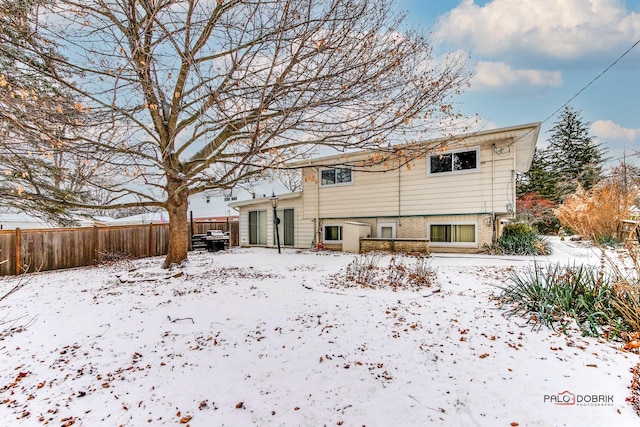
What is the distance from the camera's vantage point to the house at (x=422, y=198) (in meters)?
9.47

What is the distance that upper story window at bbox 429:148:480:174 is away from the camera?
9984 mm

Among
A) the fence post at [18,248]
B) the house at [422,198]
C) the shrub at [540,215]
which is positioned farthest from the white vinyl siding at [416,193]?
the shrub at [540,215]

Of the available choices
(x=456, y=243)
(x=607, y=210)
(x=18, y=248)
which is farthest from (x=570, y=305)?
(x=18, y=248)

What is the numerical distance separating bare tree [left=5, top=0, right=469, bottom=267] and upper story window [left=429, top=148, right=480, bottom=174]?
4.35 metres

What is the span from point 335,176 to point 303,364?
34.5 feet

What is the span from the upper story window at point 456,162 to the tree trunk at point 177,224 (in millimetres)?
8082

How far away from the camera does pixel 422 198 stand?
10883 millimetres

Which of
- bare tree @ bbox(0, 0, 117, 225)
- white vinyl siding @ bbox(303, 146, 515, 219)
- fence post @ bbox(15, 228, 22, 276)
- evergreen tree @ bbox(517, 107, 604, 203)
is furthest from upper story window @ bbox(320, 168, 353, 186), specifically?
evergreen tree @ bbox(517, 107, 604, 203)

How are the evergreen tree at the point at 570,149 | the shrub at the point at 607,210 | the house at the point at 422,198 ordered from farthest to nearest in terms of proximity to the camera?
1. the evergreen tree at the point at 570,149
2. the shrub at the point at 607,210
3. the house at the point at 422,198

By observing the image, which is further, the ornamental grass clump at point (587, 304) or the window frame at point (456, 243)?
the window frame at point (456, 243)

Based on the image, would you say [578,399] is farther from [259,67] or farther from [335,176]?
[335,176]

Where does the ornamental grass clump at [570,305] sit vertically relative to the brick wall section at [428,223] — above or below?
below

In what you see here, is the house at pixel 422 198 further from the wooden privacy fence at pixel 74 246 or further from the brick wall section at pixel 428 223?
the wooden privacy fence at pixel 74 246

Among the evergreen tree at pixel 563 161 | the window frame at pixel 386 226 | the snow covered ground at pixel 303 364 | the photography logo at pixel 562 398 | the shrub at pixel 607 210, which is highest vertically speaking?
the evergreen tree at pixel 563 161
